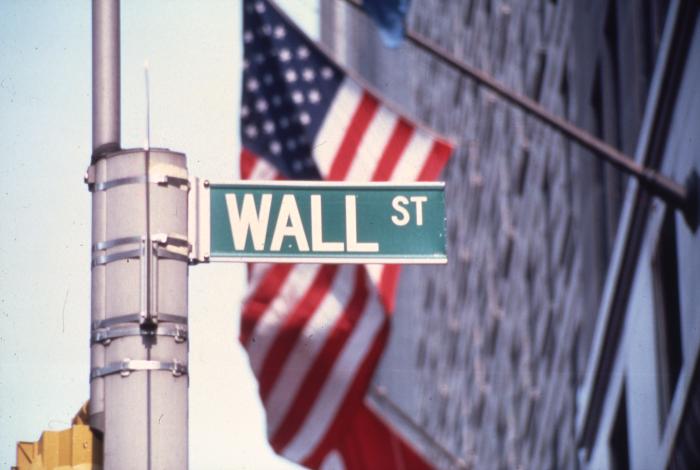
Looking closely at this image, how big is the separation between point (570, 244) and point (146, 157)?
85.4 feet

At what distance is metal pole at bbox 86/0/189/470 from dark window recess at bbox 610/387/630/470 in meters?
19.2

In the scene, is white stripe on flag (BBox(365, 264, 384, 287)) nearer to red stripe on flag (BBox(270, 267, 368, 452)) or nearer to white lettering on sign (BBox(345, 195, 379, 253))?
red stripe on flag (BBox(270, 267, 368, 452))

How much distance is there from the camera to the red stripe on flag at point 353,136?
58.4 ft

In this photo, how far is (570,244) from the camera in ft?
103

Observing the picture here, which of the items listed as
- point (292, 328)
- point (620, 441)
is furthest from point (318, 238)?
point (620, 441)

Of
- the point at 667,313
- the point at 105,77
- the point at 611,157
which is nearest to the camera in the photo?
the point at 105,77

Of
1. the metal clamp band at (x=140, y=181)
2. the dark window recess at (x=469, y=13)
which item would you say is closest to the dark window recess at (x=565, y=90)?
the dark window recess at (x=469, y=13)

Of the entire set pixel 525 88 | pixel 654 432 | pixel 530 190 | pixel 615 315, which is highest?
pixel 525 88

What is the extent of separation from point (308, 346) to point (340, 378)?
54cm

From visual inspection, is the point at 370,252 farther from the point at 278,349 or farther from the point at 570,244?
the point at 570,244

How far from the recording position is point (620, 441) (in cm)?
2517

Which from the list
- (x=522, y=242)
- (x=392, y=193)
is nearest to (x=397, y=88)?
(x=522, y=242)

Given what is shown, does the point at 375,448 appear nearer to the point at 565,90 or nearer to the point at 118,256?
the point at 565,90

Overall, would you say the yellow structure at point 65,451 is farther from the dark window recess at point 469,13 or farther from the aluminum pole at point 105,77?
the dark window recess at point 469,13
